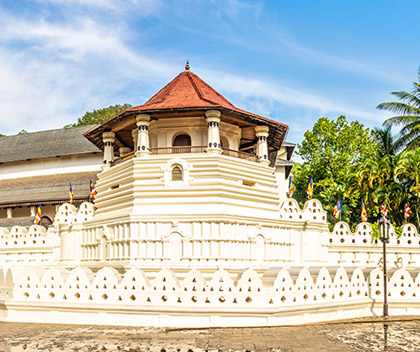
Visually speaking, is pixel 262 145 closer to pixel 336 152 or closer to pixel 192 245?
pixel 192 245

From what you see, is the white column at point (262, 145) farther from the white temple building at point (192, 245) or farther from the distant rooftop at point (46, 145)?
the distant rooftop at point (46, 145)

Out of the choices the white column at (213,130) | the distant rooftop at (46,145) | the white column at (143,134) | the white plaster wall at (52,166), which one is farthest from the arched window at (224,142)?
the white plaster wall at (52,166)

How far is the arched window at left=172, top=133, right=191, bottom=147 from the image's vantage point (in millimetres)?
24062

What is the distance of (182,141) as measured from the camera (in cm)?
2411

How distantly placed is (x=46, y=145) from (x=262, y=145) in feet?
84.1

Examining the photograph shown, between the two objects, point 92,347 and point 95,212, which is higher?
point 95,212

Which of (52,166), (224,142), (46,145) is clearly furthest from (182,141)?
(46,145)

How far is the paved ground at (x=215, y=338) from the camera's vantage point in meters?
11.0

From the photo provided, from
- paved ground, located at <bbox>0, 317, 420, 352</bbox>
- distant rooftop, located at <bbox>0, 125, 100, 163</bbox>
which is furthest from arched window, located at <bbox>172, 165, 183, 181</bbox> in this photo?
distant rooftop, located at <bbox>0, 125, 100, 163</bbox>

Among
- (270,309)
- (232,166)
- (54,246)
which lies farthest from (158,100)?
(270,309)

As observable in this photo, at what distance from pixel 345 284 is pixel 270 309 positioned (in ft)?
10.7

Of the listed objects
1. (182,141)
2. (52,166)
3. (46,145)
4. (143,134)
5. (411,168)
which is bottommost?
(411,168)

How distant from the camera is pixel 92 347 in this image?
11.1m

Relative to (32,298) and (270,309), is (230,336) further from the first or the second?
(32,298)
